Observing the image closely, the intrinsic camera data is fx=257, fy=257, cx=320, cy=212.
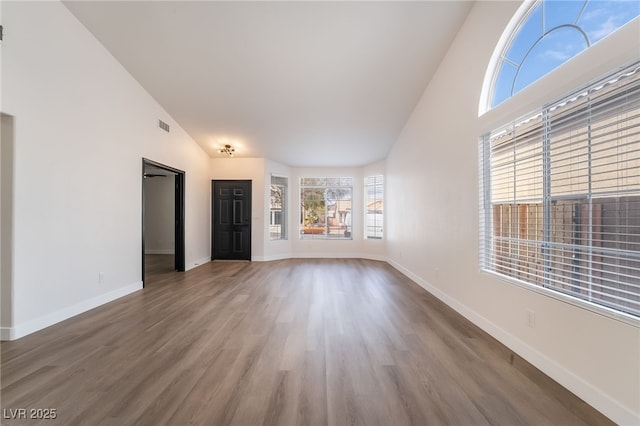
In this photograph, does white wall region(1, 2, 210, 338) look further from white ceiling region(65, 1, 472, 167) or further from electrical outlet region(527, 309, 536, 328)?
electrical outlet region(527, 309, 536, 328)

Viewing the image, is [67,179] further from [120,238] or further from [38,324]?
[38,324]

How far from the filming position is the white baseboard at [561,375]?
4.65 ft

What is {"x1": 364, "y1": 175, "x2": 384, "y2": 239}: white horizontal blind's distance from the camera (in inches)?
277

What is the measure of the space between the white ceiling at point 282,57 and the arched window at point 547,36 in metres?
0.84

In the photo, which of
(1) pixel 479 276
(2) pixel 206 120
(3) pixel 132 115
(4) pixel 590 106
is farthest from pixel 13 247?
(4) pixel 590 106

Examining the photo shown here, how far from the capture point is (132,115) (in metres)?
3.94

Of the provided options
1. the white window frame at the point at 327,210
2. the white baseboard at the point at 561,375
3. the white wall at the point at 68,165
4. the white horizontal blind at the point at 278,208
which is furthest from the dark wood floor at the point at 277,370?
the white window frame at the point at 327,210

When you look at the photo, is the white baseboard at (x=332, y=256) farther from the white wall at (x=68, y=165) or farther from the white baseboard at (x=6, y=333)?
the white baseboard at (x=6, y=333)

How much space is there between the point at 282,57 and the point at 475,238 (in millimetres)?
3355

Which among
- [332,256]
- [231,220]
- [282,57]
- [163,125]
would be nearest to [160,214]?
[231,220]

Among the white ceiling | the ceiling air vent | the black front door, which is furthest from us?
the black front door

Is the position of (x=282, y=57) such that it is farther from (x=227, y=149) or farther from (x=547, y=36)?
(x=227, y=149)

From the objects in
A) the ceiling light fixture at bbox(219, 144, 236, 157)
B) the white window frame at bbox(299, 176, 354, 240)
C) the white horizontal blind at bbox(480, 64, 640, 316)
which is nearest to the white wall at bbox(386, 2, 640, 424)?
the white horizontal blind at bbox(480, 64, 640, 316)

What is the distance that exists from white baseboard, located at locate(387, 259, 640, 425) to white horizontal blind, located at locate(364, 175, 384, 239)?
421cm
